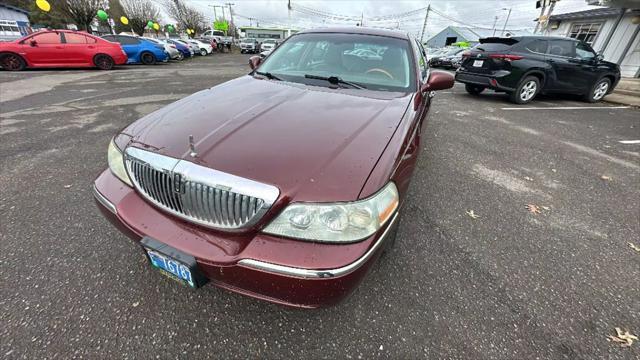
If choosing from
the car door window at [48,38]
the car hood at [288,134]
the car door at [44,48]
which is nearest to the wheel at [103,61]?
the car door at [44,48]

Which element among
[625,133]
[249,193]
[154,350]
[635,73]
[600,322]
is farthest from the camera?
[635,73]

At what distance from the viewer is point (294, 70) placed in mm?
2582

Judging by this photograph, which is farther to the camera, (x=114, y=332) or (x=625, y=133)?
(x=625, y=133)

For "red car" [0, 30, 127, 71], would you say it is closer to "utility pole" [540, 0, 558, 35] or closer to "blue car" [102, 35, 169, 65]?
"blue car" [102, 35, 169, 65]

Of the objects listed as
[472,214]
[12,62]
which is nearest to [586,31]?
[472,214]

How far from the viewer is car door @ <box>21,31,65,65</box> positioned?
952 cm

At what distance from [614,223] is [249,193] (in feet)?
11.5

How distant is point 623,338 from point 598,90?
1004cm

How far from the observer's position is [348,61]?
2.54 meters

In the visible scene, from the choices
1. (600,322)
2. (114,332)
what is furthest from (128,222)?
(600,322)

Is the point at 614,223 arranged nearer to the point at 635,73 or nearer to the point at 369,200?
the point at 369,200

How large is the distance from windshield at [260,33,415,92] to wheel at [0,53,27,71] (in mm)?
12237

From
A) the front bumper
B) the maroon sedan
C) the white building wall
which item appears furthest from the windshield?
the white building wall

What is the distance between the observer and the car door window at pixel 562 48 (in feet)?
22.8
